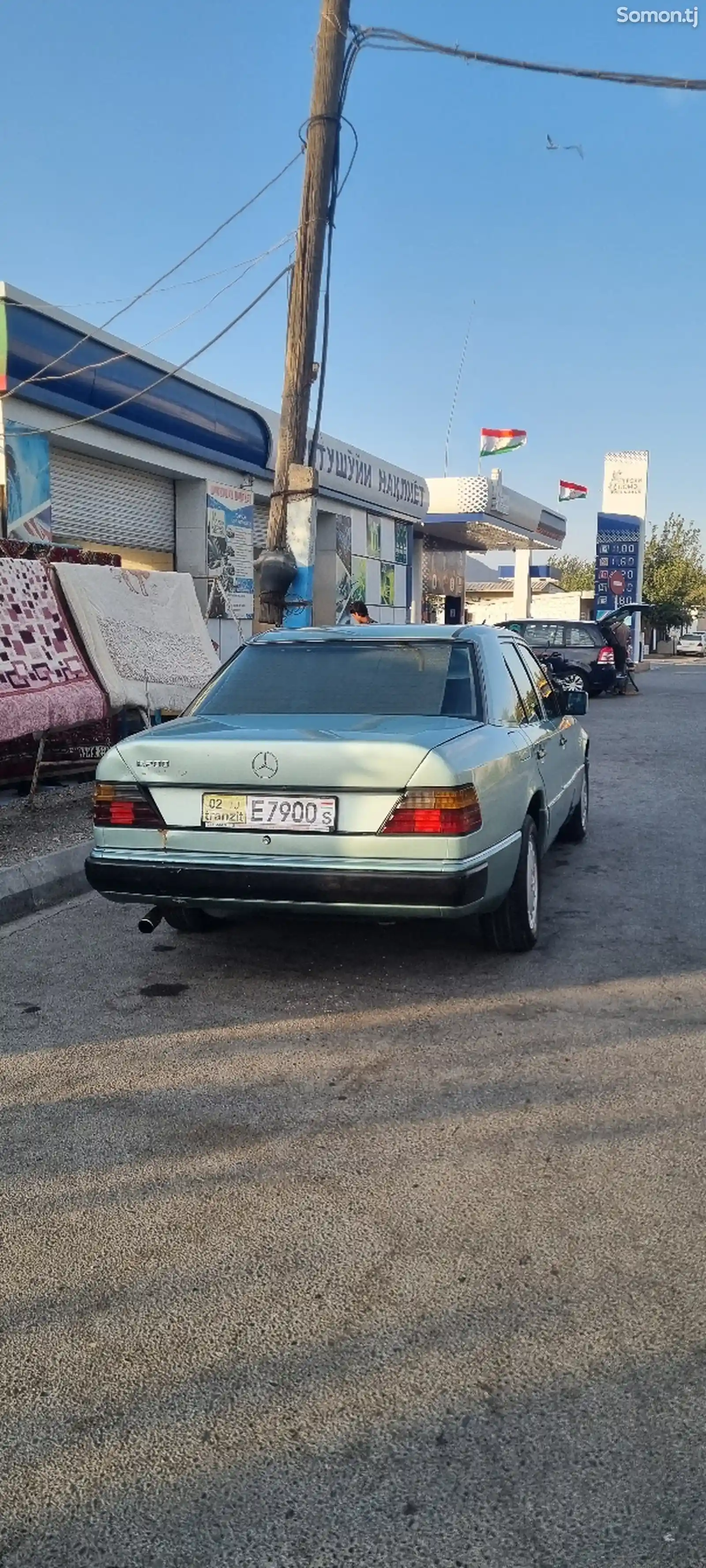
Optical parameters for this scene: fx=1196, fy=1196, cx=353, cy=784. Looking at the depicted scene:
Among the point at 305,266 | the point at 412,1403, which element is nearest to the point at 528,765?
the point at 412,1403

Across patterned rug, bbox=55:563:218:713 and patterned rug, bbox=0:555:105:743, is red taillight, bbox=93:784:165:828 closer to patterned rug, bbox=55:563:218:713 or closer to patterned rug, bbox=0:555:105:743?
patterned rug, bbox=0:555:105:743

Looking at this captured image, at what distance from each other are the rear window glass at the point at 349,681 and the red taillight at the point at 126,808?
698mm

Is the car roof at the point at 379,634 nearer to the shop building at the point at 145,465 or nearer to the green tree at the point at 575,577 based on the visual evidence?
the shop building at the point at 145,465

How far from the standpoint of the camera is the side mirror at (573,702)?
6.78m

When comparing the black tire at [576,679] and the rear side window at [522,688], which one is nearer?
the rear side window at [522,688]

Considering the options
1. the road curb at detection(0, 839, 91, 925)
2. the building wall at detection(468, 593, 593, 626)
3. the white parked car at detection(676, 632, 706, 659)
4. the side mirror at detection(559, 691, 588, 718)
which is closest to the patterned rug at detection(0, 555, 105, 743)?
the road curb at detection(0, 839, 91, 925)

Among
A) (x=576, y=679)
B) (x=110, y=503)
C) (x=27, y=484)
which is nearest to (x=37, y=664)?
(x=27, y=484)

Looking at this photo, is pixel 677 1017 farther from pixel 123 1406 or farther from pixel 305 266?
pixel 305 266

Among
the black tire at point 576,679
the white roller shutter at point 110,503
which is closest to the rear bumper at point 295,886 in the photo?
the white roller shutter at point 110,503

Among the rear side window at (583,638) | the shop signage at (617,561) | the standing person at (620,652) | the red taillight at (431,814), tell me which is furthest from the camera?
the shop signage at (617,561)

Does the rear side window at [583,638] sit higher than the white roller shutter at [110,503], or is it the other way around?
the white roller shutter at [110,503]

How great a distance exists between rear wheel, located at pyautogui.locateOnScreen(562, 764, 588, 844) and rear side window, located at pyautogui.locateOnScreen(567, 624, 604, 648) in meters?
14.2

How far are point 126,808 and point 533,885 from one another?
1.81 m

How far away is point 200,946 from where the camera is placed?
17.4 ft
